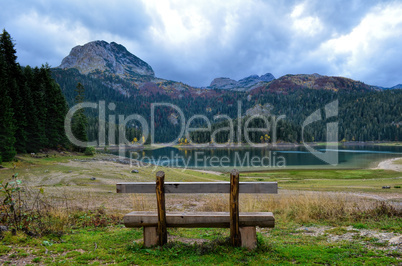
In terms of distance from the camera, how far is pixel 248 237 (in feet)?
18.4

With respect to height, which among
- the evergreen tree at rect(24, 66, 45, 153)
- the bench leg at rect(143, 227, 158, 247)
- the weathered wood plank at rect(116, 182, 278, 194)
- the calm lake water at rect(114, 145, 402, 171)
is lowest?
the calm lake water at rect(114, 145, 402, 171)

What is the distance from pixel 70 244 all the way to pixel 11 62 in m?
41.2

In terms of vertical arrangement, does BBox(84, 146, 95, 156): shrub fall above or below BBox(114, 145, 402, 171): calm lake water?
above

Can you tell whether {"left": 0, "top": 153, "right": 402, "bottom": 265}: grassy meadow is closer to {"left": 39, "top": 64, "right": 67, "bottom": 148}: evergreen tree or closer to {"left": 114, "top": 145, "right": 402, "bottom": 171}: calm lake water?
{"left": 39, "top": 64, "right": 67, "bottom": 148}: evergreen tree

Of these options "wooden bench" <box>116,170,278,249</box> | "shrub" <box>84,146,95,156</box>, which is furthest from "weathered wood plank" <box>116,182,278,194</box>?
"shrub" <box>84,146,95,156</box>

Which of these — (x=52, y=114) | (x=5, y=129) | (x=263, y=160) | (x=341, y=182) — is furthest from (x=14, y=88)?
(x=263, y=160)

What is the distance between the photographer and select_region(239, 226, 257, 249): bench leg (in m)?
5.58

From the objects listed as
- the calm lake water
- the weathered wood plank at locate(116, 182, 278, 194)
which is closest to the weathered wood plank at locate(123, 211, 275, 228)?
the weathered wood plank at locate(116, 182, 278, 194)

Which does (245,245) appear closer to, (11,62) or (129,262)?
(129,262)

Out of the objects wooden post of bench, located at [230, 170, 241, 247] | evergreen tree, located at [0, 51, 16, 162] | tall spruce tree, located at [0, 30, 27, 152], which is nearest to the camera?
wooden post of bench, located at [230, 170, 241, 247]

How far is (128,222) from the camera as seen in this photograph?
573 centimetres

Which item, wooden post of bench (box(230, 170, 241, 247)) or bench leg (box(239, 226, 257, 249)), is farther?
bench leg (box(239, 226, 257, 249))

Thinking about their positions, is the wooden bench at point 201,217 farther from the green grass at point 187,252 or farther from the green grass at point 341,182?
the green grass at point 341,182

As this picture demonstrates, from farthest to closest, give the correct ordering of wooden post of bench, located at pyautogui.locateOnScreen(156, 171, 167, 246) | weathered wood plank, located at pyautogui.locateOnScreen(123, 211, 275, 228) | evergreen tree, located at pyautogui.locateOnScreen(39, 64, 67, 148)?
evergreen tree, located at pyautogui.locateOnScreen(39, 64, 67, 148) < weathered wood plank, located at pyautogui.locateOnScreen(123, 211, 275, 228) < wooden post of bench, located at pyautogui.locateOnScreen(156, 171, 167, 246)
